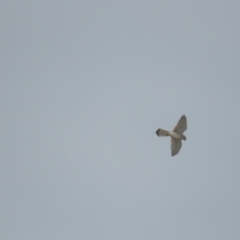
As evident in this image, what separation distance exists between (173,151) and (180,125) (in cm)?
209

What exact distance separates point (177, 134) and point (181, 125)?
0.73m

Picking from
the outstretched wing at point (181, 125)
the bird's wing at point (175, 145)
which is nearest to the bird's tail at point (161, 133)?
the outstretched wing at point (181, 125)

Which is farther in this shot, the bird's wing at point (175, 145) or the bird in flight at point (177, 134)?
the bird's wing at point (175, 145)

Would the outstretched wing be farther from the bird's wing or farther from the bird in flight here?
the bird's wing

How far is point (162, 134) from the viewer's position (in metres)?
60.1

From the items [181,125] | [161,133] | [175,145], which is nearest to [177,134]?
[181,125]

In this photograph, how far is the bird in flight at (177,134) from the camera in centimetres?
6009

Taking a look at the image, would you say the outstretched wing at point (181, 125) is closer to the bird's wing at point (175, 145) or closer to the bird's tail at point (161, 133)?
the bird's tail at point (161, 133)

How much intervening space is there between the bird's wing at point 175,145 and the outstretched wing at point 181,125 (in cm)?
72

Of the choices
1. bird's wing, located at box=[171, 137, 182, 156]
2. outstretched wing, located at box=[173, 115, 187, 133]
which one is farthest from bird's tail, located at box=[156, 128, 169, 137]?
bird's wing, located at box=[171, 137, 182, 156]

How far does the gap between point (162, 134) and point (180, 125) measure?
133 cm

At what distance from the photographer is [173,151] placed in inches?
2415

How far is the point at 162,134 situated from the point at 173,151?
73.9 inches

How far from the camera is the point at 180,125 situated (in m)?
60.2
